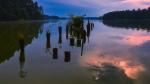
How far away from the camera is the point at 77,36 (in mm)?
43531

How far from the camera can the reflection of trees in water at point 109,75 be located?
22.0 metres

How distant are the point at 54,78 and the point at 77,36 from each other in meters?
21.0

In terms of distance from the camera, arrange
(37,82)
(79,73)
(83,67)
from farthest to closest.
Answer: (83,67)
(79,73)
(37,82)

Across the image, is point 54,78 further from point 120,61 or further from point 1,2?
point 1,2

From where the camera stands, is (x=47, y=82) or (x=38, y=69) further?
(x=38, y=69)

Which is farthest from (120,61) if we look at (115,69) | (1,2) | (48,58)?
(1,2)

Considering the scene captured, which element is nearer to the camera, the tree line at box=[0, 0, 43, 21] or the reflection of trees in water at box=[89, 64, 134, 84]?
the reflection of trees in water at box=[89, 64, 134, 84]

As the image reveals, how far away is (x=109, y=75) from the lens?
23.9 metres

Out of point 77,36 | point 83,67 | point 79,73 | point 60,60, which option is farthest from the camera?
point 77,36

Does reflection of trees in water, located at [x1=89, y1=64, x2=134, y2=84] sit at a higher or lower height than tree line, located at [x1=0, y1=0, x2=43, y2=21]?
lower

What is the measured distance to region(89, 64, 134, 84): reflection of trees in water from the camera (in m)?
22.0

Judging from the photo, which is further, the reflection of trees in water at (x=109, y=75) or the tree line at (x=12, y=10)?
the tree line at (x=12, y=10)

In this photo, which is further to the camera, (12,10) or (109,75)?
(12,10)

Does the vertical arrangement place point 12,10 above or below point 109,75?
above
